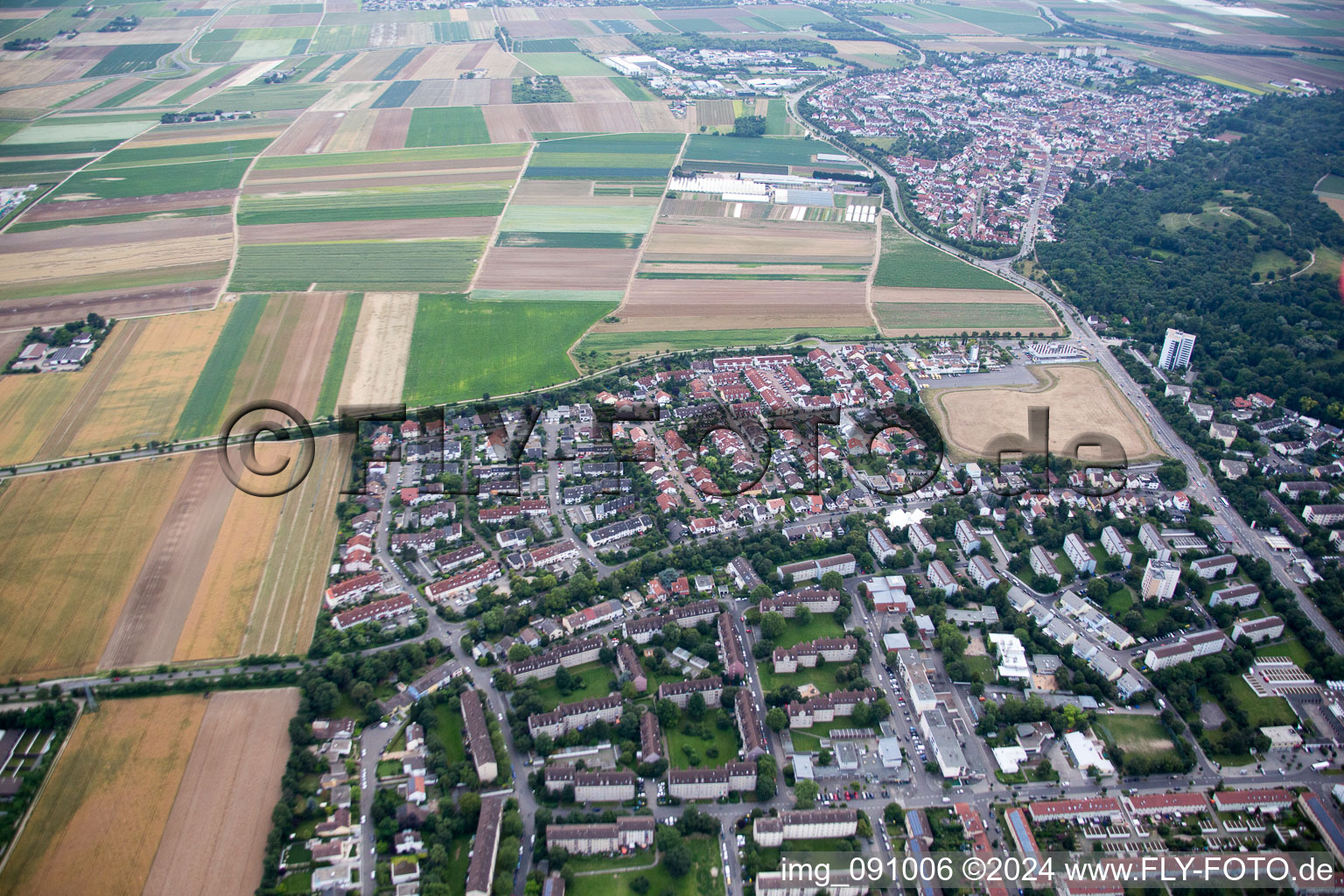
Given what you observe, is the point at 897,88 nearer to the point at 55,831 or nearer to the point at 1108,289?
the point at 1108,289

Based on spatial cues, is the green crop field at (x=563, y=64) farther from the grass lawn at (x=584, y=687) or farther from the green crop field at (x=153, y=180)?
the grass lawn at (x=584, y=687)

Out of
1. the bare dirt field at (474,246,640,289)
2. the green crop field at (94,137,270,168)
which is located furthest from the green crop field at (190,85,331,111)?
the bare dirt field at (474,246,640,289)

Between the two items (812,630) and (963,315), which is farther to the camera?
(963,315)

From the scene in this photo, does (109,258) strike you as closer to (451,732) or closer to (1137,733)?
(451,732)

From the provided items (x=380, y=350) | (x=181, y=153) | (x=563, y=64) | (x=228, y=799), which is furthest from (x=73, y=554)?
(x=563, y=64)

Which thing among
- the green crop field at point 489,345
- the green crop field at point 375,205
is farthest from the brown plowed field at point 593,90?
the green crop field at point 489,345

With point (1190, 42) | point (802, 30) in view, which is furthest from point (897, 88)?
point (1190, 42)
